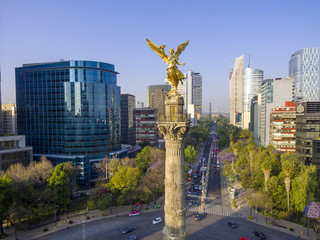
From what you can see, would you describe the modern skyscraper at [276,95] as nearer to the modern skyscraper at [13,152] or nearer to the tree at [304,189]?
the tree at [304,189]

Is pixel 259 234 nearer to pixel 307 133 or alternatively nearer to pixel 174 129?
pixel 174 129

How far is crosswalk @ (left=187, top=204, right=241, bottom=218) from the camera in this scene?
54.0 meters

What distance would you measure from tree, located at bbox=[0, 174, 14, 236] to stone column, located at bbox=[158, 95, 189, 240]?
35752 mm

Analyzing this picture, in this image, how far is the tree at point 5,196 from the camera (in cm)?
4106

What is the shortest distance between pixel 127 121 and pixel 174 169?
11678cm

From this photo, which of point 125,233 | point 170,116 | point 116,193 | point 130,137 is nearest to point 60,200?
point 116,193

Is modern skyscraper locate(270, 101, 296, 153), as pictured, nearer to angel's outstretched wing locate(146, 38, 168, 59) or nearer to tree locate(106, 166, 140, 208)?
tree locate(106, 166, 140, 208)

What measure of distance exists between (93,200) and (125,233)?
16611 mm

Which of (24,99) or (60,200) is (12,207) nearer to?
(60,200)

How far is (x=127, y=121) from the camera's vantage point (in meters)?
139

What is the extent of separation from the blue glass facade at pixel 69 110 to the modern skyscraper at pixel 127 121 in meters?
50.5

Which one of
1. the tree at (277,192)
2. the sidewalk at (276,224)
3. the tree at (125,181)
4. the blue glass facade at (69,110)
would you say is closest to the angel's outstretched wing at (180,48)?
the tree at (125,181)

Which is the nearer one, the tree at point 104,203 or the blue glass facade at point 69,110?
the tree at point 104,203

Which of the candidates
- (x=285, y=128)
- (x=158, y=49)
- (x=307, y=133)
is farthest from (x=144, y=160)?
(x=285, y=128)
